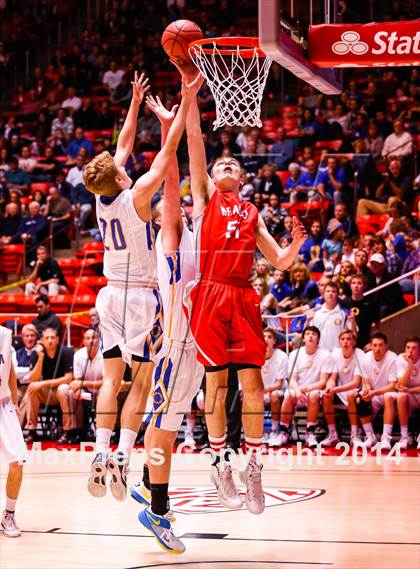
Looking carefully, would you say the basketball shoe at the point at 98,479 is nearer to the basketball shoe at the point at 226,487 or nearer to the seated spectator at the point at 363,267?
the basketball shoe at the point at 226,487

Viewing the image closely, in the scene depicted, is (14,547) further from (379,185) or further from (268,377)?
(379,185)

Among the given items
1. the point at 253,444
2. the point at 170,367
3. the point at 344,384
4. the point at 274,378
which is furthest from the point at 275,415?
the point at 170,367

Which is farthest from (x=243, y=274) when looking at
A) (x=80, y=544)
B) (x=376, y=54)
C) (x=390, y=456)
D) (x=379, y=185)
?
(x=379, y=185)

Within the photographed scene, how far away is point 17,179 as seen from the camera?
18.6m

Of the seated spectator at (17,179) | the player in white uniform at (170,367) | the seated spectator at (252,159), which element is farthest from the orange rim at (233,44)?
the seated spectator at (17,179)

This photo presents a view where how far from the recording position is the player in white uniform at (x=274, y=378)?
1166cm

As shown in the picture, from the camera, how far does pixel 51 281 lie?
1488 cm

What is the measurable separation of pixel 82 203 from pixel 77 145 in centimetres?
212

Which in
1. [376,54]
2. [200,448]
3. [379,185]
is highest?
[376,54]

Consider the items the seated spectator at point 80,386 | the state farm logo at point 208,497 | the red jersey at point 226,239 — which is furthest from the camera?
the seated spectator at point 80,386

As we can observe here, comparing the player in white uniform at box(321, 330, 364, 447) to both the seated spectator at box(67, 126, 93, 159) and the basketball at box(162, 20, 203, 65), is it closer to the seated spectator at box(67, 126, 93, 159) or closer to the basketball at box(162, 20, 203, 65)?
the basketball at box(162, 20, 203, 65)

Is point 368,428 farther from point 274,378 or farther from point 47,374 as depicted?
point 47,374

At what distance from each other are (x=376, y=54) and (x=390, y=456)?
5995 millimetres

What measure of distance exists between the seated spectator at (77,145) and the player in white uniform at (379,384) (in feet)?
28.9
